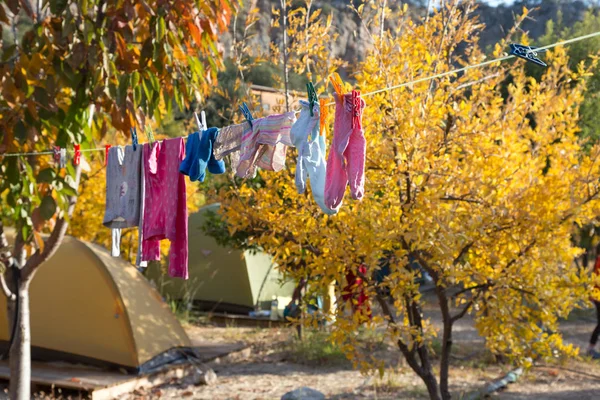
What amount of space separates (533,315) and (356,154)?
7.93 feet

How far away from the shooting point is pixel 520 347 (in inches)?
192

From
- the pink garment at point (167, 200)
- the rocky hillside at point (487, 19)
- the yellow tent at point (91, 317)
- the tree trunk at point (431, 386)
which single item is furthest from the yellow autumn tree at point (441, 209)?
the yellow tent at point (91, 317)

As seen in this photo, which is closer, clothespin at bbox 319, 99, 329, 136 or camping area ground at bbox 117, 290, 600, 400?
clothespin at bbox 319, 99, 329, 136

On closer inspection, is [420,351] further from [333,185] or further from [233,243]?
[233,243]

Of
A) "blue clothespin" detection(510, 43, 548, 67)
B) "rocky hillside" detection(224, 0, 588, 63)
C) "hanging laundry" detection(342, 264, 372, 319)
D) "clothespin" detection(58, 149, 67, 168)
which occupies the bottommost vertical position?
"hanging laundry" detection(342, 264, 372, 319)

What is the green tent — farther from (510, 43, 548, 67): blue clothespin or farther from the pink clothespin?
(510, 43, 548, 67): blue clothespin

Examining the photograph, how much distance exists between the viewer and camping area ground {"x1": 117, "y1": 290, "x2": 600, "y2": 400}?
21.1 ft

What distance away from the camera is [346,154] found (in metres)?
3.04

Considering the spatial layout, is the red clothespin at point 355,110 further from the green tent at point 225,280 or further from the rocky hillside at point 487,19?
the green tent at point 225,280

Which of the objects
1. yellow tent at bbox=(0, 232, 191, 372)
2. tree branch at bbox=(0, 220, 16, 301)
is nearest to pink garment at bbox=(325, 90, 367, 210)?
tree branch at bbox=(0, 220, 16, 301)

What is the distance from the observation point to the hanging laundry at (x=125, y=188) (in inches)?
156

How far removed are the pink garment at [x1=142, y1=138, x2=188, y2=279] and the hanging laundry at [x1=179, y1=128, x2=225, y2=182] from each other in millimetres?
176

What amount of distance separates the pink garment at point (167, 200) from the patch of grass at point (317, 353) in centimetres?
417

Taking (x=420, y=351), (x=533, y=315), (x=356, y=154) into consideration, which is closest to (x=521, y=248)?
(x=533, y=315)
